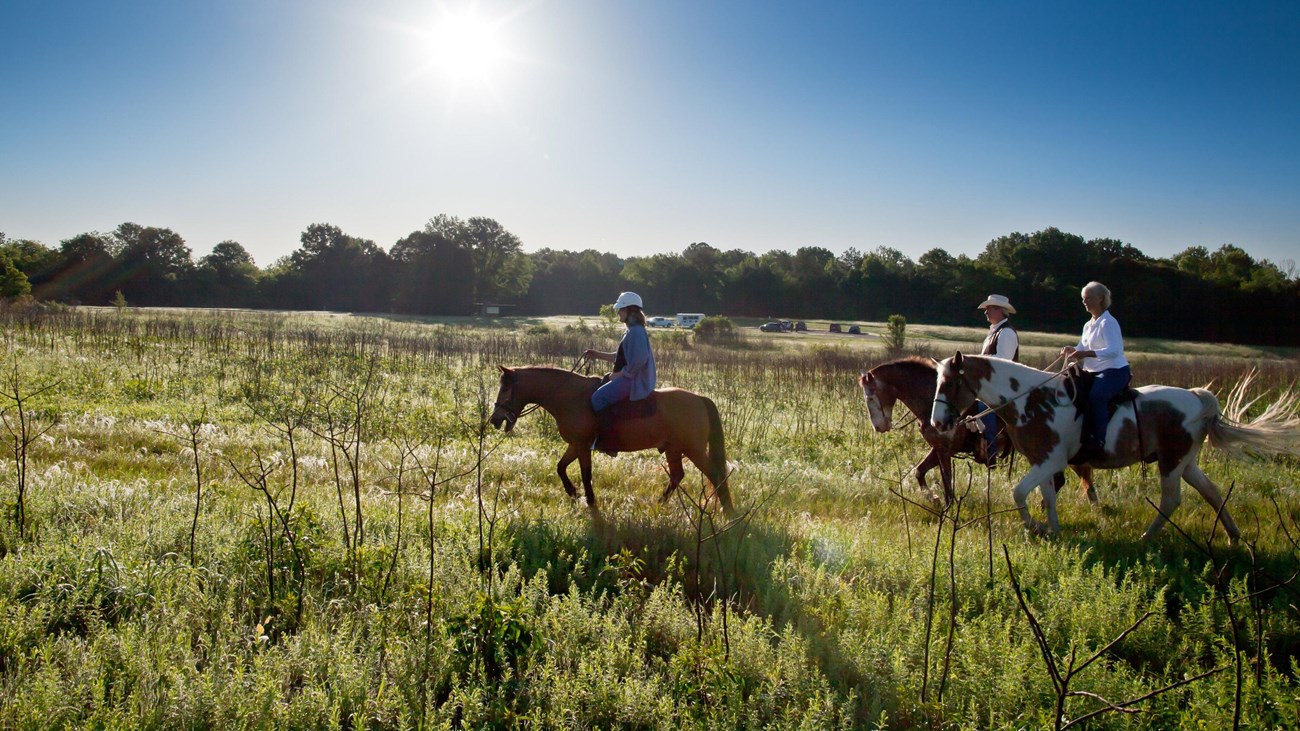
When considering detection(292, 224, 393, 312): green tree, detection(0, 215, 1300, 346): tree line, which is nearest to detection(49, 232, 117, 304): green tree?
detection(0, 215, 1300, 346): tree line

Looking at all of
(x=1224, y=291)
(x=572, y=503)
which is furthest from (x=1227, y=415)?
(x=1224, y=291)

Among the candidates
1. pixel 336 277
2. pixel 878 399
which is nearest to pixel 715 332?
pixel 878 399

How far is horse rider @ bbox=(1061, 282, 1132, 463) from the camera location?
6.67 meters

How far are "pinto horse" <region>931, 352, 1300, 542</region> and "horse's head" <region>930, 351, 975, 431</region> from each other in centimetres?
2

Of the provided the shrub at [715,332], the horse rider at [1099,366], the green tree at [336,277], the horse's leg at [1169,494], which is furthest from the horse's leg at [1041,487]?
the green tree at [336,277]

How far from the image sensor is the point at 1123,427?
6801 millimetres

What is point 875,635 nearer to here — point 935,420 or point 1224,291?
point 935,420

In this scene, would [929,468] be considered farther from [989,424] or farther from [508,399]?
[508,399]

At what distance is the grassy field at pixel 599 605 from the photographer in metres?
3.47

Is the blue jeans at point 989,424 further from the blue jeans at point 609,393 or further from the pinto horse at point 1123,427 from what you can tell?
the blue jeans at point 609,393

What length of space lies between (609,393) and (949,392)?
365 centimetres

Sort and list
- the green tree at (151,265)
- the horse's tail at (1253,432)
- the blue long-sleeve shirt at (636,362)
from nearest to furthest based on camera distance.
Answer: the horse's tail at (1253,432) < the blue long-sleeve shirt at (636,362) < the green tree at (151,265)

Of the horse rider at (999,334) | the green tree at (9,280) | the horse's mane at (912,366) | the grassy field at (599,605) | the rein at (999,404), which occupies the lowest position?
the grassy field at (599,605)

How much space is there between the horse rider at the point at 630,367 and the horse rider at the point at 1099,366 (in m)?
4.33
